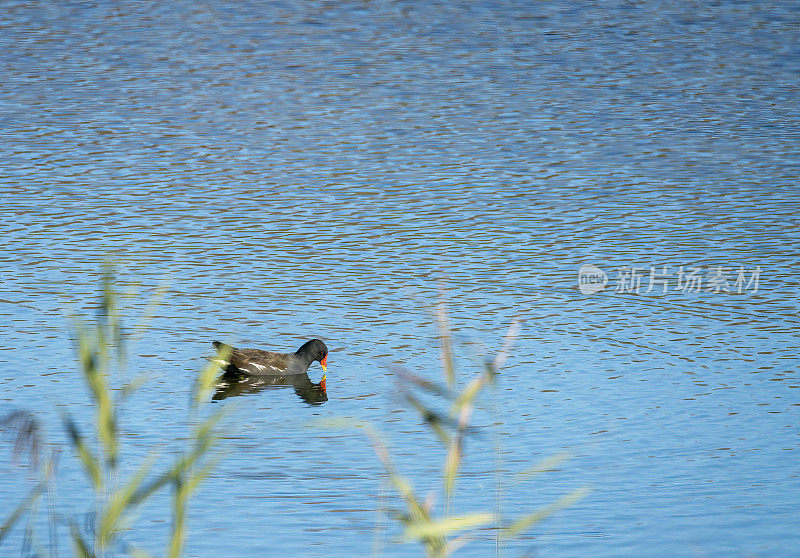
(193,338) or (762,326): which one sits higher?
(193,338)

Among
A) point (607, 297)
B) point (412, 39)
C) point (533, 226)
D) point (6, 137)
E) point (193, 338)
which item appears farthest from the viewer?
point (412, 39)

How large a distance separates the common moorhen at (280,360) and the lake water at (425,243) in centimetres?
22

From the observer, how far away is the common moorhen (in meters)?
12.4

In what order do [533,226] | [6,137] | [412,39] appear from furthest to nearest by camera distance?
1. [412,39]
2. [6,137]
3. [533,226]

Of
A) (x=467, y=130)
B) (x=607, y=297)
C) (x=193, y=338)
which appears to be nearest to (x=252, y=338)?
(x=193, y=338)

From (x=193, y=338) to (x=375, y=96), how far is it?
1060 cm

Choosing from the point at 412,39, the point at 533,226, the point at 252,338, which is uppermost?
the point at 252,338

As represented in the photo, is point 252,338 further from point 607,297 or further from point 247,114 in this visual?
point 247,114

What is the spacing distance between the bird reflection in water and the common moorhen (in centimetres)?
5

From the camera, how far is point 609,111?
21984 millimetres

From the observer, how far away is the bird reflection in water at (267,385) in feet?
40.7

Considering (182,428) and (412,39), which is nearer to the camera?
(182,428)
